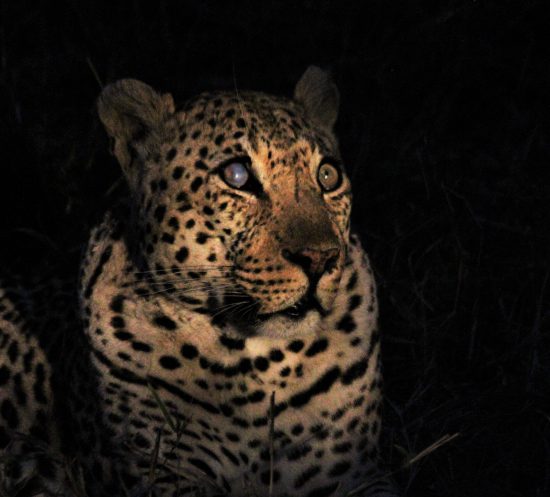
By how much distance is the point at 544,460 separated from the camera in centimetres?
438

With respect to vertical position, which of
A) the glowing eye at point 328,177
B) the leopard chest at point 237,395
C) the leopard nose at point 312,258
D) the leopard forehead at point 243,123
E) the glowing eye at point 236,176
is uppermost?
the leopard forehead at point 243,123

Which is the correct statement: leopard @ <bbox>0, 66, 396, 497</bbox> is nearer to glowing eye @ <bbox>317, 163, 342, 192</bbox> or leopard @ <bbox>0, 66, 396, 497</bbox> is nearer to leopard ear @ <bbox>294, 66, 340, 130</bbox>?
glowing eye @ <bbox>317, 163, 342, 192</bbox>

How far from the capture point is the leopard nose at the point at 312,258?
11.4 ft

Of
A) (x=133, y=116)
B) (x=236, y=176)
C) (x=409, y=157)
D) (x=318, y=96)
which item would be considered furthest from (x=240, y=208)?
(x=409, y=157)

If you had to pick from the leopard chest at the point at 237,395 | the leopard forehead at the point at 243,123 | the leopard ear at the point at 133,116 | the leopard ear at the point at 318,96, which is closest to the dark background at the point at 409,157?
the leopard chest at the point at 237,395

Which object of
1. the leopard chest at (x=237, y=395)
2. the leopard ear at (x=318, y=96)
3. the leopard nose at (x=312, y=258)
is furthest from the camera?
the leopard ear at (x=318, y=96)

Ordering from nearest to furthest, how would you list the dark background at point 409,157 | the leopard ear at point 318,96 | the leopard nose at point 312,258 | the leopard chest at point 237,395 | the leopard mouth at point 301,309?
the leopard nose at point 312,258 → the leopard mouth at point 301,309 → the leopard chest at point 237,395 → the leopard ear at point 318,96 → the dark background at point 409,157

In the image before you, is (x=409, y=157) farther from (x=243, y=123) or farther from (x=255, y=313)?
(x=255, y=313)

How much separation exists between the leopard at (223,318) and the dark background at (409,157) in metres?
0.61

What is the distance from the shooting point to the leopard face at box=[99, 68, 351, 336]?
11.7ft

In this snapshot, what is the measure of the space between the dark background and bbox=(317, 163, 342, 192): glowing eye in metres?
1.14

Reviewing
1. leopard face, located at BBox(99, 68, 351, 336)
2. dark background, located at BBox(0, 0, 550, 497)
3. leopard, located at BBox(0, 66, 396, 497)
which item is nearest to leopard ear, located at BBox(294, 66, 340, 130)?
leopard, located at BBox(0, 66, 396, 497)

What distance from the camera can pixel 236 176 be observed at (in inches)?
148

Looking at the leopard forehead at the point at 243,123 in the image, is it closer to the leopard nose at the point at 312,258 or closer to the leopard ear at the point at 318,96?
the leopard ear at the point at 318,96
